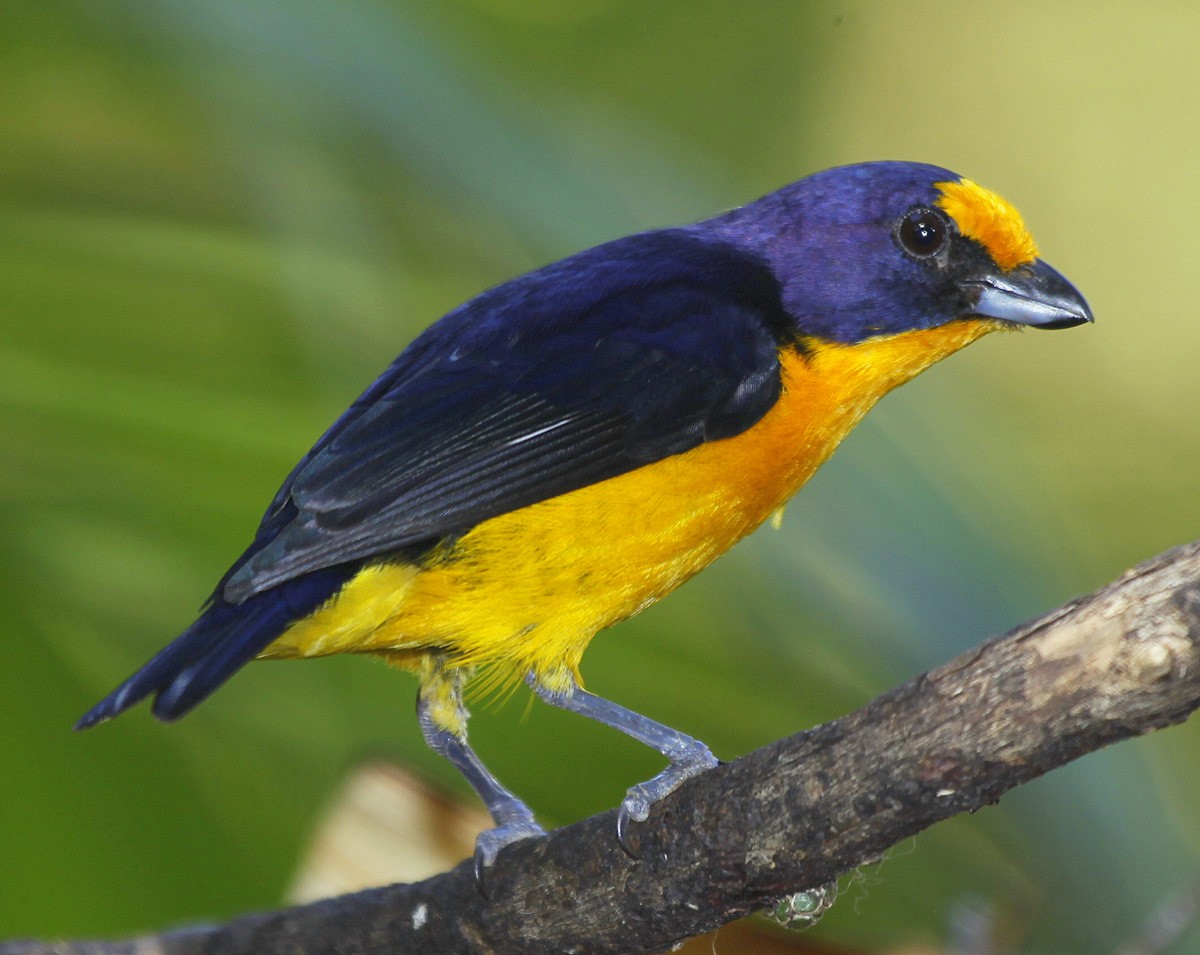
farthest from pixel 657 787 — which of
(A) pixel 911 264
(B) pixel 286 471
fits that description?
(A) pixel 911 264

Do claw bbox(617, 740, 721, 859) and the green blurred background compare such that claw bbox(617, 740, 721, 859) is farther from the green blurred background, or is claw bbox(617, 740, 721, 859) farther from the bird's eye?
the bird's eye

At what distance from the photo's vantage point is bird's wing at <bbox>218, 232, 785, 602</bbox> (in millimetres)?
2652

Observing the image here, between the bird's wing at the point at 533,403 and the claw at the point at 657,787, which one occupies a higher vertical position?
the bird's wing at the point at 533,403

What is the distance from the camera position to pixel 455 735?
3031mm

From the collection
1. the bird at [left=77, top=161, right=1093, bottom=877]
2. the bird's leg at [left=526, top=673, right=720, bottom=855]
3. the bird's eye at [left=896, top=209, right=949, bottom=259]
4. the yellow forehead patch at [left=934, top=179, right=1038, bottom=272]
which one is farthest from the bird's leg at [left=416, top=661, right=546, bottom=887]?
the yellow forehead patch at [left=934, top=179, right=1038, bottom=272]

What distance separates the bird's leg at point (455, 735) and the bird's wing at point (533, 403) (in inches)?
17.1

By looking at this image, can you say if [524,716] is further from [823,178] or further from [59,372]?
[823,178]

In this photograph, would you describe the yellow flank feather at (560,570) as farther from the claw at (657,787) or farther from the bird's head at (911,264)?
the bird's head at (911,264)

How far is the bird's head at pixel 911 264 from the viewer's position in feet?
10.4

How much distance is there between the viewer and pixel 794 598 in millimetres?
2451

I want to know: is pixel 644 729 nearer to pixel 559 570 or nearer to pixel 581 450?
pixel 559 570

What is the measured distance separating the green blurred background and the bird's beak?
22cm

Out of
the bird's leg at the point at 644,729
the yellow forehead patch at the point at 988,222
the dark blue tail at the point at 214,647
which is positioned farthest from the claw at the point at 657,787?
the yellow forehead patch at the point at 988,222

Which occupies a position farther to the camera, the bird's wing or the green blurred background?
the bird's wing
